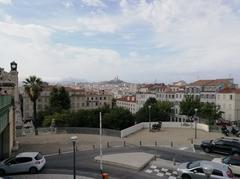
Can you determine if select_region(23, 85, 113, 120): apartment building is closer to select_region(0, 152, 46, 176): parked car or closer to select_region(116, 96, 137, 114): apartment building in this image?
select_region(116, 96, 137, 114): apartment building

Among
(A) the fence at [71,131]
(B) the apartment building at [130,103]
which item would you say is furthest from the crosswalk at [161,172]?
(B) the apartment building at [130,103]

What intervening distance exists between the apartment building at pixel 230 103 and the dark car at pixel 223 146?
204ft

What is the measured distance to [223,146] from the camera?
2925 centimetres

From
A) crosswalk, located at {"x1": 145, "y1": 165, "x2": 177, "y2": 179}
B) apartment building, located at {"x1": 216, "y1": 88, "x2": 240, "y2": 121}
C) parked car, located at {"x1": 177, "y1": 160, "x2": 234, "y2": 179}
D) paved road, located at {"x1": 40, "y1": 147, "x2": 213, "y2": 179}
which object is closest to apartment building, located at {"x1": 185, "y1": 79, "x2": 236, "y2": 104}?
apartment building, located at {"x1": 216, "y1": 88, "x2": 240, "y2": 121}

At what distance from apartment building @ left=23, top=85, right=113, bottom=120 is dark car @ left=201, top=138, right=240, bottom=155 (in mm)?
85386

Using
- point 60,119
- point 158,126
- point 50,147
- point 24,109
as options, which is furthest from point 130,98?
point 50,147

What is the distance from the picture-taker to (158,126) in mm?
42719

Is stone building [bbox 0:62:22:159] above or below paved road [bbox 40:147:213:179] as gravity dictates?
above

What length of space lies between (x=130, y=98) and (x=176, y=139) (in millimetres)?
104872

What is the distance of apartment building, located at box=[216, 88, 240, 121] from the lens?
8881cm

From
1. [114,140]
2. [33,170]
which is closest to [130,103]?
[114,140]

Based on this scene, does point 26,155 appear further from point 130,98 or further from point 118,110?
point 130,98

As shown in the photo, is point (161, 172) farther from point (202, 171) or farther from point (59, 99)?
point (59, 99)

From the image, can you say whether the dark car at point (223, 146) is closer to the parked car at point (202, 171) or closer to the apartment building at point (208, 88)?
the parked car at point (202, 171)
